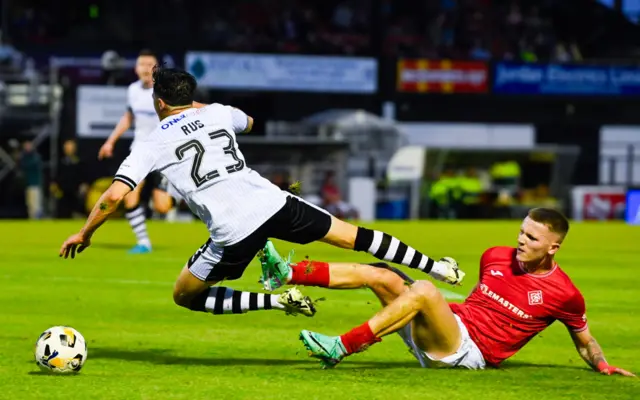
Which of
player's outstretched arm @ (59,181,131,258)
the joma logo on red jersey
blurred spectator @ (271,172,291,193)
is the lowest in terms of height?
blurred spectator @ (271,172,291,193)

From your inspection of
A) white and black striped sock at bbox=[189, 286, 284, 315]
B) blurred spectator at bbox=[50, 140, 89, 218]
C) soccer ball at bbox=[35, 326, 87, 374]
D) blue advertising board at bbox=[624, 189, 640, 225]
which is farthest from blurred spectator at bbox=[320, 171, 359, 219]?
soccer ball at bbox=[35, 326, 87, 374]

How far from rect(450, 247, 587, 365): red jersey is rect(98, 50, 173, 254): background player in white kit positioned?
8.95 metres

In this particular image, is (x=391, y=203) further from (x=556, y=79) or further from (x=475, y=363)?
(x=475, y=363)

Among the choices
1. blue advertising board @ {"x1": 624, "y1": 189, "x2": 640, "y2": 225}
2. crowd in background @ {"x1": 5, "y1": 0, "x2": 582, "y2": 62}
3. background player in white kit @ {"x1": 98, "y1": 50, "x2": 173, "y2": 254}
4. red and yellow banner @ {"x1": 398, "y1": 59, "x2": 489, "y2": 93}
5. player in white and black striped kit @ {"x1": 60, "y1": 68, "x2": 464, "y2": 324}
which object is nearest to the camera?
player in white and black striped kit @ {"x1": 60, "y1": 68, "x2": 464, "y2": 324}

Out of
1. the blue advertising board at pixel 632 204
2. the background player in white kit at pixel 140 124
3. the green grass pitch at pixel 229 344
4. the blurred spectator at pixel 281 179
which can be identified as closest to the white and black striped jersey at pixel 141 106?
the background player in white kit at pixel 140 124

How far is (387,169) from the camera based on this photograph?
3725 cm

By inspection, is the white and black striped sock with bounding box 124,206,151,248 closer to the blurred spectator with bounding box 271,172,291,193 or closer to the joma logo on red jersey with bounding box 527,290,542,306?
the joma logo on red jersey with bounding box 527,290,542,306

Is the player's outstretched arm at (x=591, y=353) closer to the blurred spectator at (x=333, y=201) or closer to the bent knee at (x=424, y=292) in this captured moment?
the bent knee at (x=424, y=292)

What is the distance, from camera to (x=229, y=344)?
10.1 metres

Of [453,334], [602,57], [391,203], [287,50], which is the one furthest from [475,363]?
[602,57]

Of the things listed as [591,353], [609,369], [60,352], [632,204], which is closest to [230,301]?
[60,352]

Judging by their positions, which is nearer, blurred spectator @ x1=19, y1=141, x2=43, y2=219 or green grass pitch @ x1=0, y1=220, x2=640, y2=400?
green grass pitch @ x1=0, y1=220, x2=640, y2=400

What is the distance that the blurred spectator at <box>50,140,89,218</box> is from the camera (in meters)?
32.1

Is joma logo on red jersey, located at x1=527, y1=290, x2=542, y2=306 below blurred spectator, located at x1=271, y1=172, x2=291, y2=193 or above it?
above
